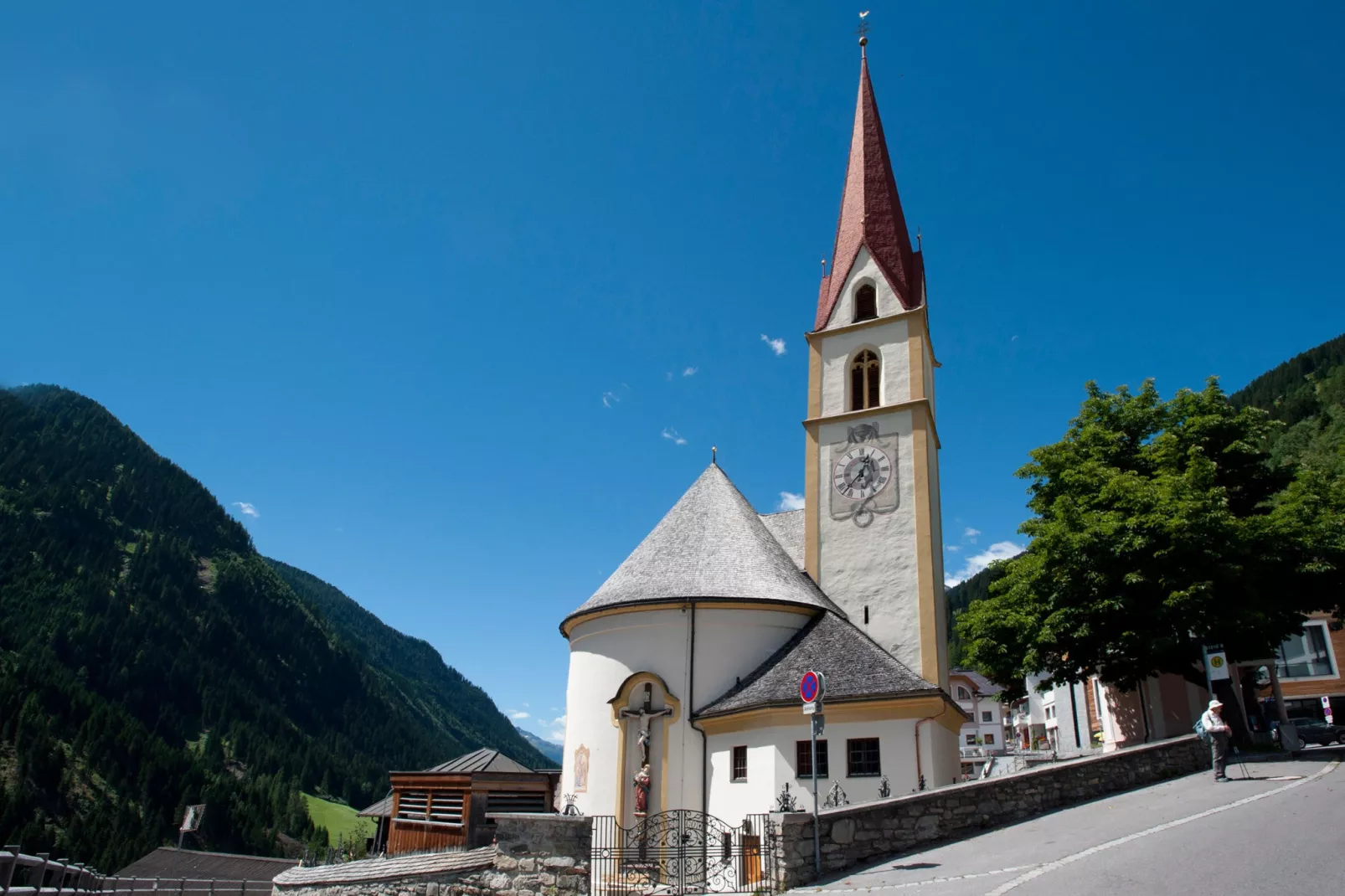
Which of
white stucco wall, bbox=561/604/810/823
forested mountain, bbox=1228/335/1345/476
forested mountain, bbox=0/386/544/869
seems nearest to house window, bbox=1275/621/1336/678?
forested mountain, bbox=1228/335/1345/476

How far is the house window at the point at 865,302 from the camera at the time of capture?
1165 inches

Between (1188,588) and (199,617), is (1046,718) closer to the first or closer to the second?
(1188,588)

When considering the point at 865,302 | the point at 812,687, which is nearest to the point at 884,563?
the point at 865,302

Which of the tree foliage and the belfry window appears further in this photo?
the belfry window

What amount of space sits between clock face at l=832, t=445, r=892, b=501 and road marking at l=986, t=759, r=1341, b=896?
13.2m

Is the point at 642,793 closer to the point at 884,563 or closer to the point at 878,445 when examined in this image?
the point at 884,563

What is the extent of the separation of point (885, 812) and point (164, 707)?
146m

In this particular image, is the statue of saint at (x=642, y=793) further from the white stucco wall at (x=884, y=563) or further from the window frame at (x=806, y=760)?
the white stucco wall at (x=884, y=563)

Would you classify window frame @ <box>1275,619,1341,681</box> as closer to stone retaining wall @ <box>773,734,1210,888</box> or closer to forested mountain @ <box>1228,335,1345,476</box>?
forested mountain @ <box>1228,335,1345,476</box>

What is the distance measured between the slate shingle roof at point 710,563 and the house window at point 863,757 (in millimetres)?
4581

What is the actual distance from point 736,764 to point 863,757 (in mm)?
2913

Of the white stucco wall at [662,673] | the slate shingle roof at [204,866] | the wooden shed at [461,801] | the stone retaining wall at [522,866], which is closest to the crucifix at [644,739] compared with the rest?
the white stucco wall at [662,673]

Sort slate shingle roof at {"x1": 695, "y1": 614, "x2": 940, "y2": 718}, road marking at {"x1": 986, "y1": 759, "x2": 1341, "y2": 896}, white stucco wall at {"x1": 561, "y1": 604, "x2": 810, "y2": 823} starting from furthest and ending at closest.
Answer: white stucco wall at {"x1": 561, "y1": 604, "x2": 810, "y2": 823} → slate shingle roof at {"x1": 695, "y1": 614, "x2": 940, "y2": 718} → road marking at {"x1": 986, "y1": 759, "x2": 1341, "y2": 896}

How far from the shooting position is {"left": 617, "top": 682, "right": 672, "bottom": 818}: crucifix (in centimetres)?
2103
